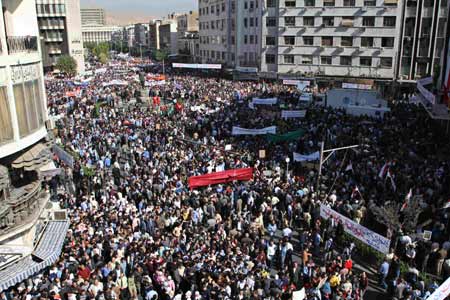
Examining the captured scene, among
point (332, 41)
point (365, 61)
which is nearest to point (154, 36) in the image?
point (332, 41)

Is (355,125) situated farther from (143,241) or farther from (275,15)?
(275,15)

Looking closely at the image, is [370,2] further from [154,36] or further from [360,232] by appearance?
[154,36]

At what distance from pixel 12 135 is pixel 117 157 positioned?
447 inches

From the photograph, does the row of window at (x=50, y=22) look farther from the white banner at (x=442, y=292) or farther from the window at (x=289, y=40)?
the white banner at (x=442, y=292)

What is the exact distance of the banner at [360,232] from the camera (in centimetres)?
1461

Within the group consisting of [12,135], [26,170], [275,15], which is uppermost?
[275,15]

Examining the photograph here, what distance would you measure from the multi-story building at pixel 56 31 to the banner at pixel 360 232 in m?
79.1

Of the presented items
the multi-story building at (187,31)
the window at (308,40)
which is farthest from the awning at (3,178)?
the multi-story building at (187,31)

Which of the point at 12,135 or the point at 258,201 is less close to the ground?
the point at 12,135

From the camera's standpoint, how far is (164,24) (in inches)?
6097

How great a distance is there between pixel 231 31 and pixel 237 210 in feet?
196

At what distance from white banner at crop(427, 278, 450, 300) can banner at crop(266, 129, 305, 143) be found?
16430 mm

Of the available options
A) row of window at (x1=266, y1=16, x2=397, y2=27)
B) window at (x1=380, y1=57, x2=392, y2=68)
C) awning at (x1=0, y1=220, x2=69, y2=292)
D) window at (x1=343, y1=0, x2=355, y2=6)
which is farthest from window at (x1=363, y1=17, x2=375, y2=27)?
awning at (x1=0, y1=220, x2=69, y2=292)

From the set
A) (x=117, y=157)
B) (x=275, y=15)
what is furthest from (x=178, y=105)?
(x=275, y=15)
